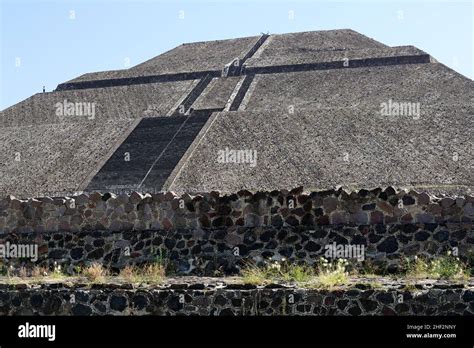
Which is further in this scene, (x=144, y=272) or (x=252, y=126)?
(x=252, y=126)

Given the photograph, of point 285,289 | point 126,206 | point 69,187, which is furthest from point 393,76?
point 285,289

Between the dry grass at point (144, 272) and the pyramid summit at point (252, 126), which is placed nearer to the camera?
the dry grass at point (144, 272)

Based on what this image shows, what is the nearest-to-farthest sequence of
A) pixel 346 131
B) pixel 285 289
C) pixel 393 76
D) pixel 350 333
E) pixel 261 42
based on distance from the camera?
pixel 350 333
pixel 285 289
pixel 346 131
pixel 393 76
pixel 261 42

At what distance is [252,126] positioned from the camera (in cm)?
5997

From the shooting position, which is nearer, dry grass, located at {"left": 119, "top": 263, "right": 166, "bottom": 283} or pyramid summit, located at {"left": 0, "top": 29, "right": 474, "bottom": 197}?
dry grass, located at {"left": 119, "top": 263, "right": 166, "bottom": 283}

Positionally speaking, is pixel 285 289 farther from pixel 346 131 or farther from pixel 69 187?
pixel 346 131

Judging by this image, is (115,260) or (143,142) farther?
(143,142)

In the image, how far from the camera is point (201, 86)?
7975 cm

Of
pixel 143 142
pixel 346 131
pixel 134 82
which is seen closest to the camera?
pixel 346 131

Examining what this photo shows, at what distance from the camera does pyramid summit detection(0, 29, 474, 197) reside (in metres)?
49.4

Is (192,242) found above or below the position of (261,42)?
below

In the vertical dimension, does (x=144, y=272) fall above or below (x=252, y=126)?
below

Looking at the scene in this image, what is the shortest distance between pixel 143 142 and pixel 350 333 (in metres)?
51.3

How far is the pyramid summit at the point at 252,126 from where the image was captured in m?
49.4
